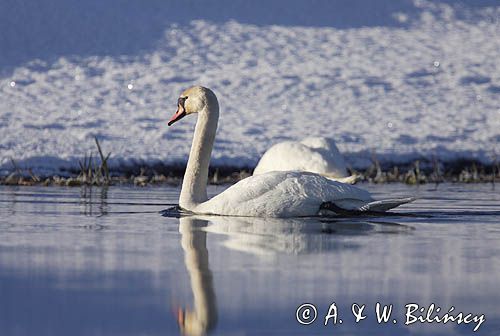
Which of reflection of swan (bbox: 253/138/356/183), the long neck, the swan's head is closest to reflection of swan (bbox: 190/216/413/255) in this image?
the long neck

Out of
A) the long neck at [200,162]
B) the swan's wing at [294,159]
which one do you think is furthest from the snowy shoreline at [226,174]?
the long neck at [200,162]

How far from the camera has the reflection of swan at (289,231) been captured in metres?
6.23

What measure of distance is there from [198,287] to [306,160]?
764 centimetres

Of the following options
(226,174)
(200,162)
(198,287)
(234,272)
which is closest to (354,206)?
(200,162)

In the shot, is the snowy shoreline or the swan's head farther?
the snowy shoreline

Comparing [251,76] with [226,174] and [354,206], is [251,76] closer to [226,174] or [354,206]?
[226,174]

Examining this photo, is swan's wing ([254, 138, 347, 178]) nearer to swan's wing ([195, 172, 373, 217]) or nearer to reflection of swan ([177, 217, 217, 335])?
swan's wing ([195, 172, 373, 217])

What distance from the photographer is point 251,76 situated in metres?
23.8

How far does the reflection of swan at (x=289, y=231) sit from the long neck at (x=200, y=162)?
0.50 metres

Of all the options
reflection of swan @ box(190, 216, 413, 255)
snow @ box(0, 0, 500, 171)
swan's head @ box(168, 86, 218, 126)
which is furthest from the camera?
snow @ box(0, 0, 500, 171)

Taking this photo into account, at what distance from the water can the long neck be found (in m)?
0.42

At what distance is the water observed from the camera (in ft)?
12.9

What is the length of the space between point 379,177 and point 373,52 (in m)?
11.6

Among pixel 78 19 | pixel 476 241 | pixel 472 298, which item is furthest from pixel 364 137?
pixel 472 298
